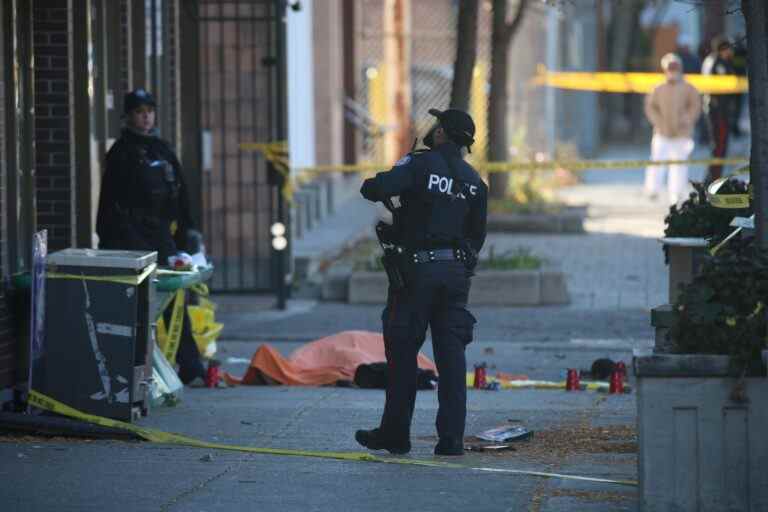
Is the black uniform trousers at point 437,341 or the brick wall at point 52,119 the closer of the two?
the black uniform trousers at point 437,341

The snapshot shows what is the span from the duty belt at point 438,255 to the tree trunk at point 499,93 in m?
13.0

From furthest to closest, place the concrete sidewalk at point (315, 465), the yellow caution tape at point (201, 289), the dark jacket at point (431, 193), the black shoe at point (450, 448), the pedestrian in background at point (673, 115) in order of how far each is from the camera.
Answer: the pedestrian in background at point (673, 115), the yellow caution tape at point (201, 289), the black shoe at point (450, 448), the dark jacket at point (431, 193), the concrete sidewalk at point (315, 465)

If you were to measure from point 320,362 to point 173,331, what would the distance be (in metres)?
1.18

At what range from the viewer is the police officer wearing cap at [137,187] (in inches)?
422

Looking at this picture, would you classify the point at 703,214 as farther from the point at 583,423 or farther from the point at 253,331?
the point at 253,331

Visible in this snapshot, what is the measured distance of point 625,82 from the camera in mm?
36719

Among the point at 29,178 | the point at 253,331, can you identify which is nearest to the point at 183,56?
the point at 253,331

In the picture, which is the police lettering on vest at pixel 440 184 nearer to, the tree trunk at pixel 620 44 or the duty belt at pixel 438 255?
the duty belt at pixel 438 255

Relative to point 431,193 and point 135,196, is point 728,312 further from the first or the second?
point 135,196

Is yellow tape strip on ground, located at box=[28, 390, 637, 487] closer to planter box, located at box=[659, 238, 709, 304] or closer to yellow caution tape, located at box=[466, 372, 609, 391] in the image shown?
yellow caution tape, located at box=[466, 372, 609, 391]

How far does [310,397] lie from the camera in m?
10.8

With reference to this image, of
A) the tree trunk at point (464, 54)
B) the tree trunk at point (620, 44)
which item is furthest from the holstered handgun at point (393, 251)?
the tree trunk at point (620, 44)

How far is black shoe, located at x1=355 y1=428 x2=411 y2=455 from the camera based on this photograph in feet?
27.8

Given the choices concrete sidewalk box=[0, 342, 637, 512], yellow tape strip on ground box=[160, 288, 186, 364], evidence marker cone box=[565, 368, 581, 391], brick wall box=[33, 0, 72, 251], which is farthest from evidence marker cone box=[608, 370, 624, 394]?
brick wall box=[33, 0, 72, 251]
